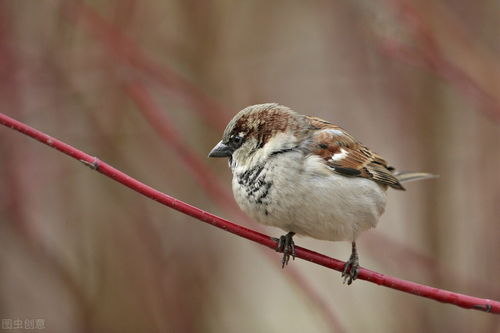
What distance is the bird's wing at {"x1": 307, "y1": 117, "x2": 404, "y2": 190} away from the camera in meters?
2.99

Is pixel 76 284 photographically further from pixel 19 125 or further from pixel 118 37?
pixel 19 125

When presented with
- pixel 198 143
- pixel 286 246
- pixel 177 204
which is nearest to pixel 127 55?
pixel 198 143

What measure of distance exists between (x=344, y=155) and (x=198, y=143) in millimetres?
1873

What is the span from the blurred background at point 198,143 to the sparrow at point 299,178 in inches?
19.8

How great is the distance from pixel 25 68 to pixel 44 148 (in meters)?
0.61

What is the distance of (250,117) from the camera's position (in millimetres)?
3018

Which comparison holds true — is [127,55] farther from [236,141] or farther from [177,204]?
[177,204]

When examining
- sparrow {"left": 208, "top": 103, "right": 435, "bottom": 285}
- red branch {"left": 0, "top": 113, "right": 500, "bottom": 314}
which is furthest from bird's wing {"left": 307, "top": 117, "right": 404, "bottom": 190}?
red branch {"left": 0, "top": 113, "right": 500, "bottom": 314}

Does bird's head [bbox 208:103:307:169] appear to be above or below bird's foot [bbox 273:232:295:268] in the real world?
above

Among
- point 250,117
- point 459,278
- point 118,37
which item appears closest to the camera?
point 250,117

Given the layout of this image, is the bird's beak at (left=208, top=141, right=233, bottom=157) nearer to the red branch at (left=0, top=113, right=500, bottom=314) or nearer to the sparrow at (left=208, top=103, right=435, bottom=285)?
the sparrow at (left=208, top=103, right=435, bottom=285)

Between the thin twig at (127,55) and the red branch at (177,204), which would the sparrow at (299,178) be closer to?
the red branch at (177,204)

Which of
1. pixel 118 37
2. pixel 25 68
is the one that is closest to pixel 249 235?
pixel 118 37

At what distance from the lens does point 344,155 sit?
3.10 metres
